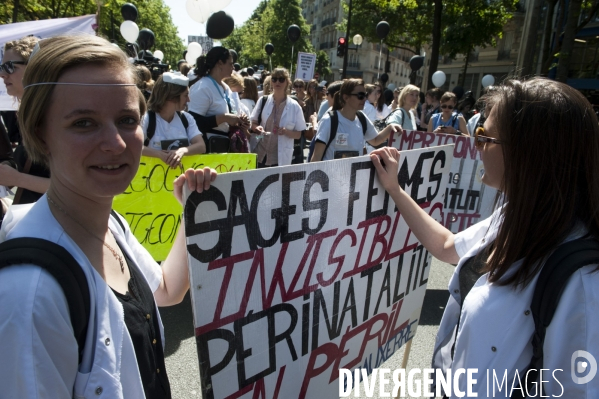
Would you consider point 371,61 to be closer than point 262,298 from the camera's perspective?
No

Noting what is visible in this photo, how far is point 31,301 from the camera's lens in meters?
0.79

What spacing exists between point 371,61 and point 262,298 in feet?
211

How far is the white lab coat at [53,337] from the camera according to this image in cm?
78

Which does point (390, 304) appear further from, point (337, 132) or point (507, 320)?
point (337, 132)

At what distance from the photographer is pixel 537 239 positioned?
1243 millimetres

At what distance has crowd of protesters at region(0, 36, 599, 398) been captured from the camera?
33.3 inches

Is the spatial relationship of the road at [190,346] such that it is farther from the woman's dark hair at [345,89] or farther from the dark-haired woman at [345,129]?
the woman's dark hair at [345,89]

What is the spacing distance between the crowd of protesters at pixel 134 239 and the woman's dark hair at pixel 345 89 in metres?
2.41

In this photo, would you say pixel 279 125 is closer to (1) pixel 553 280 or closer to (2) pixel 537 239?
(2) pixel 537 239

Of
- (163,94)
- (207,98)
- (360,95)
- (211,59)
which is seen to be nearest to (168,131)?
(163,94)

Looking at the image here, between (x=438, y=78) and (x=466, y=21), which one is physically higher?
(x=466, y=21)

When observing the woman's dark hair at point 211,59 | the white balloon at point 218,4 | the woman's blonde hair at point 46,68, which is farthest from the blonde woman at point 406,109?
the woman's blonde hair at point 46,68

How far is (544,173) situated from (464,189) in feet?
11.0

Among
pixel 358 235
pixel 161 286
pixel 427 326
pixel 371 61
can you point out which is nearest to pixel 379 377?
pixel 427 326
